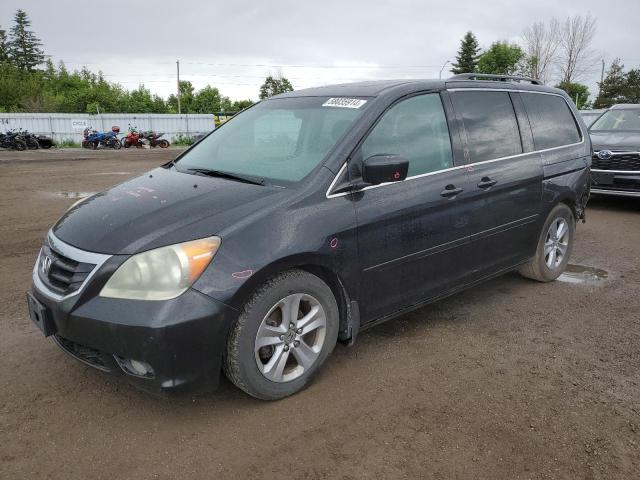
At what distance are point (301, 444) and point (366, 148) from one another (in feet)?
5.79

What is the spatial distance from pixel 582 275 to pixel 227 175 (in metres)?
3.88

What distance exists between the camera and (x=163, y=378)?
8.61 ft

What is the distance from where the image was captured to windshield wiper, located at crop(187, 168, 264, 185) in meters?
3.31

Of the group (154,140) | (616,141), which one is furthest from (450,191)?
(154,140)

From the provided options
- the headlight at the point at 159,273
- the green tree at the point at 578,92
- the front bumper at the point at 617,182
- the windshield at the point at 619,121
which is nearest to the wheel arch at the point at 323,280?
the headlight at the point at 159,273

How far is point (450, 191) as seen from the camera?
378 centimetres

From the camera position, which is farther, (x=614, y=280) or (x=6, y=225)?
(x=6, y=225)

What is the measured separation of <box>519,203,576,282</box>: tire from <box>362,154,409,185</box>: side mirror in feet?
7.33

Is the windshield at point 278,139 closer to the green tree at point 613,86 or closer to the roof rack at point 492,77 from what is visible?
the roof rack at point 492,77

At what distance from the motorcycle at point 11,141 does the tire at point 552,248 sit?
27420 millimetres

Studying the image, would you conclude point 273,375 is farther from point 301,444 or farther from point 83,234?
point 83,234

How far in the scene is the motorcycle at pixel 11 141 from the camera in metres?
26.2

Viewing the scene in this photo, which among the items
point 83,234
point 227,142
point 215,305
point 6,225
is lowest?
point 6,225

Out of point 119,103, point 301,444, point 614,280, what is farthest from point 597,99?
point 301,444
